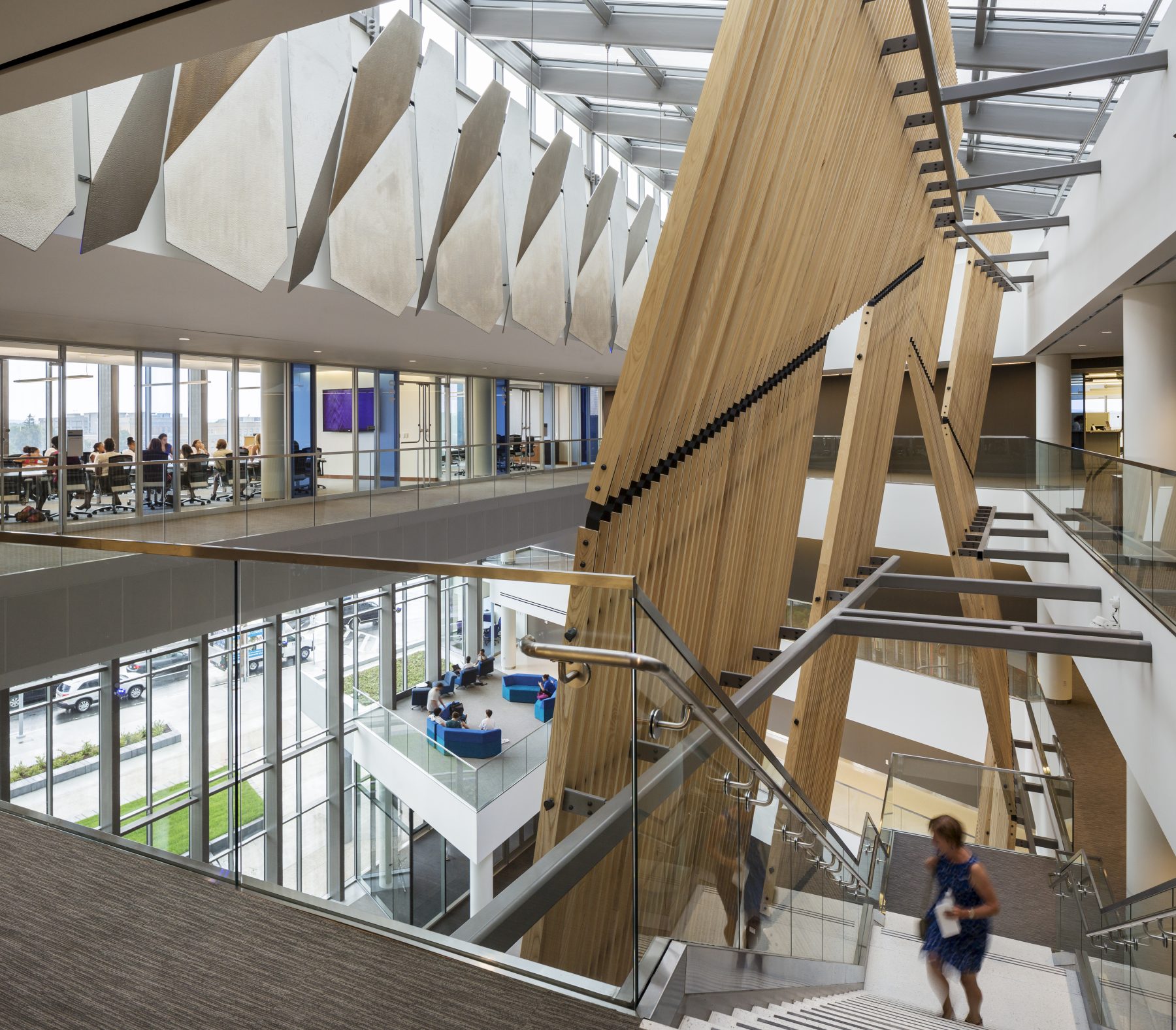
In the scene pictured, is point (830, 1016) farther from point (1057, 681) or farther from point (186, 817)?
point (1057, 681)

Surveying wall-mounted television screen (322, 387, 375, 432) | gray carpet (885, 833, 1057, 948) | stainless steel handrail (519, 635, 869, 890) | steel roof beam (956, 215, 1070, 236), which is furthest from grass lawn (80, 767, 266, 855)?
wall-mounted television screen (322, 387, 375, 432)

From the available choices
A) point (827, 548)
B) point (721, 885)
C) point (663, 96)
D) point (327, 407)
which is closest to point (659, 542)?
point (721, 885)

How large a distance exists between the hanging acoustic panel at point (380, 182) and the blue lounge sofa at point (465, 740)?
8059mm

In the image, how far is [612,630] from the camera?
83.7 inches

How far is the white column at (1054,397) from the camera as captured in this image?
17266 millimetres

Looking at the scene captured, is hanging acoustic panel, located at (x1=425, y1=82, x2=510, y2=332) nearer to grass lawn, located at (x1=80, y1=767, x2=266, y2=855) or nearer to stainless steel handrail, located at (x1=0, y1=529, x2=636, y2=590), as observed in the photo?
stainless steel handrail, located at (x1=0, y1=529, x2=636, y2=590)

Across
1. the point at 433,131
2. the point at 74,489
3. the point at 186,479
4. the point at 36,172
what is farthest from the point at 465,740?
the point at 186,479

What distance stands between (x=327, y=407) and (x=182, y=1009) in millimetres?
16479

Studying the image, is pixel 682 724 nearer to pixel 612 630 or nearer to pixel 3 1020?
pixel 612 630

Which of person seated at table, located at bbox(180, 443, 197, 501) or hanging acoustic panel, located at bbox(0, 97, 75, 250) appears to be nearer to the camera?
hanging acoustic panel, located at bbox(0, 97, 75, 250)

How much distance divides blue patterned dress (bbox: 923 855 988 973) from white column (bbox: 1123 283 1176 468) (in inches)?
249

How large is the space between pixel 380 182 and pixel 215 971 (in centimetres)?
940

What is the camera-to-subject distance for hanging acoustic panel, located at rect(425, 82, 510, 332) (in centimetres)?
A: 1104

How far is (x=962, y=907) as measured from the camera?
484 cm
